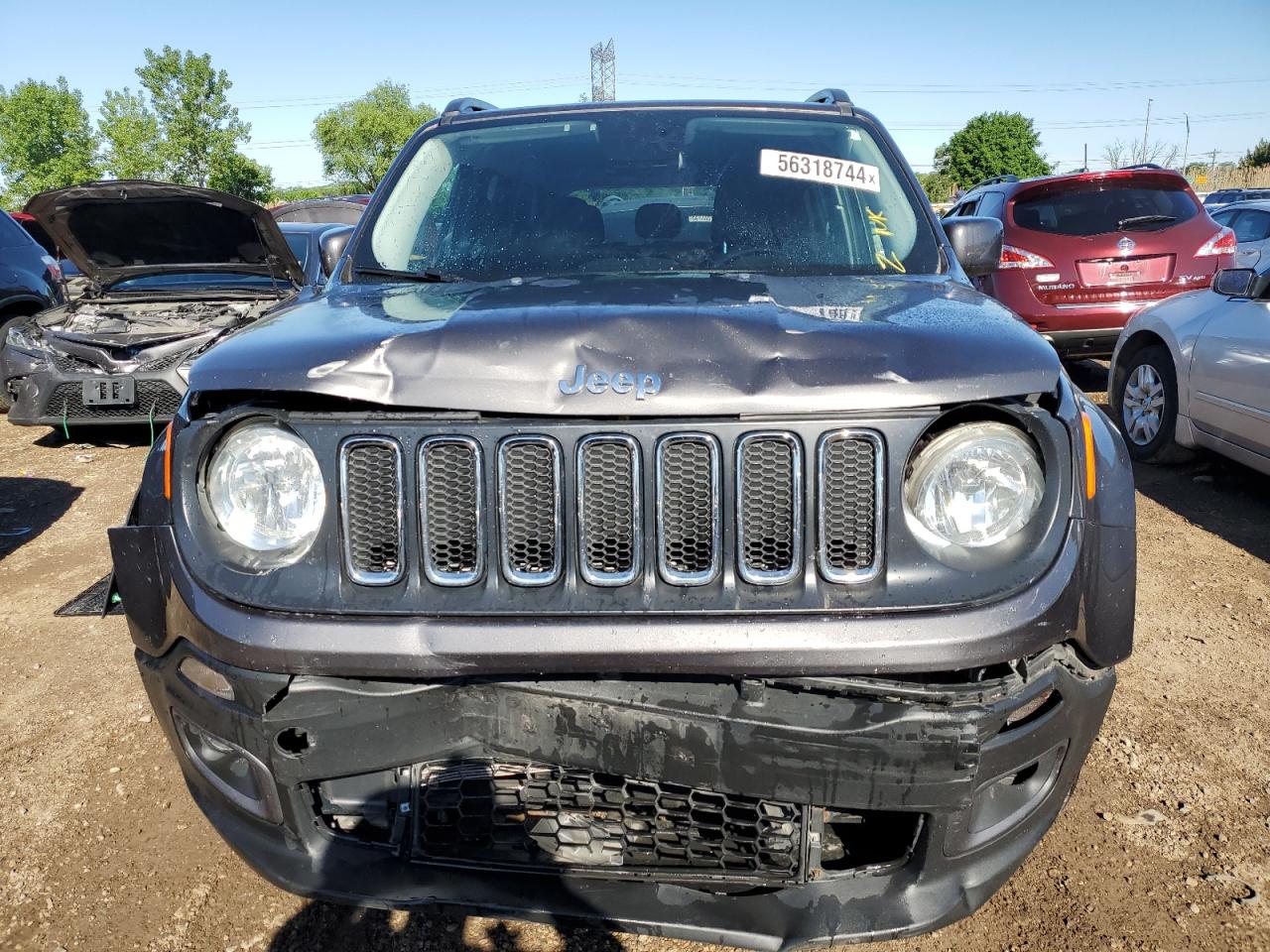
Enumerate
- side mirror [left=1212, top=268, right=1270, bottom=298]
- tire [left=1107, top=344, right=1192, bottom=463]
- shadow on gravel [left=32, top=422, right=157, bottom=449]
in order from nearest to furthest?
side mirror [left=1212, top=268, right=1270, bottom=298]
tire [left=1107, top=344, right=1192, bottom=463]
shadow on gravel [left=32, top=422, right=157, bottom=449]

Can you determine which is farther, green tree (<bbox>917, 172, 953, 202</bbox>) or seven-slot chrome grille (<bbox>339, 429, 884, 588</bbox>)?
green tree (<bbox>917, 172, 953, 202</bbox>)

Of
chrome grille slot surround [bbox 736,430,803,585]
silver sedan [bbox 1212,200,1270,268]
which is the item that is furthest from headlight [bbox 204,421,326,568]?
silver sedan [bbox 1212,200,1270,268]

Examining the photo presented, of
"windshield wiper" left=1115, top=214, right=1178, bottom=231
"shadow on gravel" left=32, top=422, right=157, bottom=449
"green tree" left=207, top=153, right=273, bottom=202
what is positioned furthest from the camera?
"green tree" left=207, top=153, right=273, bottom=202

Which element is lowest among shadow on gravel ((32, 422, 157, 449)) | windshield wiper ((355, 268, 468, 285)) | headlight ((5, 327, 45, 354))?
shadow on gravel ((32, 422, 157, 449))

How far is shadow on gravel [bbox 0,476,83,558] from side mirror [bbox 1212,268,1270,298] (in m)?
6.54

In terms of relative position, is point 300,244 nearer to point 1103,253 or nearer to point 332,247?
point 332,247

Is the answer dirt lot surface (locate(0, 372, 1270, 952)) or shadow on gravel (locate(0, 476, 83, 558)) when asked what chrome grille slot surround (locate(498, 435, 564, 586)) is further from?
shadow on gravel (locate(0, 476, 83, 558))

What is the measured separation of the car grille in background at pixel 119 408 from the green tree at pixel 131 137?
184 ft

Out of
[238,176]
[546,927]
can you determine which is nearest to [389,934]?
[546,927]

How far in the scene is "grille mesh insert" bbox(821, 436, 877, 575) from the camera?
5.74 ft

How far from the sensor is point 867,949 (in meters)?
2.18

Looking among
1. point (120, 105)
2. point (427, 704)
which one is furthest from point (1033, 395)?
point (120, 105)

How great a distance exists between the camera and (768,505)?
176 centimetres

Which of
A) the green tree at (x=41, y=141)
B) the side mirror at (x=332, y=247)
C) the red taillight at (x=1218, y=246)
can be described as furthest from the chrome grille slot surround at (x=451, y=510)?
the green tree at (x=41, y=141)
